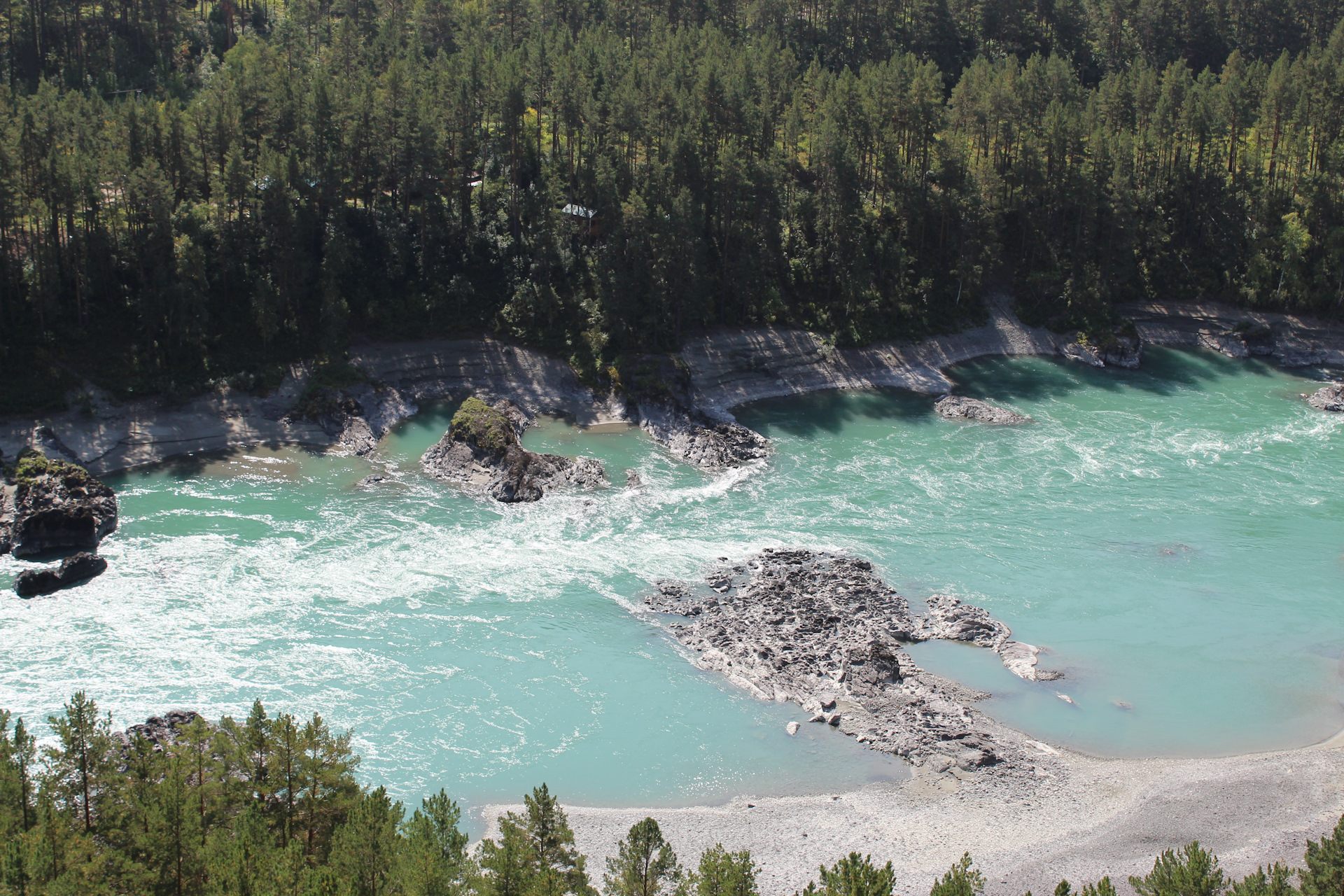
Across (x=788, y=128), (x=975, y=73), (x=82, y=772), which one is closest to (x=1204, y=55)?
(x=975, y=73)

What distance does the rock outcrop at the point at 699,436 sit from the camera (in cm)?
6481

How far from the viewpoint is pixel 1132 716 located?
138 ft

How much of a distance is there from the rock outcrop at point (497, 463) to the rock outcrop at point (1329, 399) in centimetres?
4907

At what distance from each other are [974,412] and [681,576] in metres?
29.2

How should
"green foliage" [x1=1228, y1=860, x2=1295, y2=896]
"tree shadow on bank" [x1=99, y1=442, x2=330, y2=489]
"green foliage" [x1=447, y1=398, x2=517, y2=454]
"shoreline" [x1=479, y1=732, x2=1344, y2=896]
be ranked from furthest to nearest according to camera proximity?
"green foliage" [x1=447, y1=398, x2=517, y2=454] < "tree shadow on bank" [x1=99, y1=442, x2=330, y2=489] < "shoreline" [x1=479, y1=732, x2=1344, y2=896] < "green foliage" [x1=1228, y1=860, x2=1295, y2=896]

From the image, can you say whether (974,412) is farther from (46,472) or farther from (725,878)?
(46,472)

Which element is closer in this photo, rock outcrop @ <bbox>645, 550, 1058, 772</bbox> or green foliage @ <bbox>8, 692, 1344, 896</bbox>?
green foliage @ <bbox>8, 692, 1344, 896</bbox>

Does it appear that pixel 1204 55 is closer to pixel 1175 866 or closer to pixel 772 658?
pixel 772 658

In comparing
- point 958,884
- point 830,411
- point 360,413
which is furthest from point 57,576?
point 830,411

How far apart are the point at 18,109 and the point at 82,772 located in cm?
5770

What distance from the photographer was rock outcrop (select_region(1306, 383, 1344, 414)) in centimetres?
7381

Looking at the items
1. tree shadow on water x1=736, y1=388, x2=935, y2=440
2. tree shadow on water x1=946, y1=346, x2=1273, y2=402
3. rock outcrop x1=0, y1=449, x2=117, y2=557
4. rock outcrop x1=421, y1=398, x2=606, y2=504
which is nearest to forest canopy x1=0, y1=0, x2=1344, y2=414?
tree shadow on water x1=946, y1=346, x2=1273, y2=402

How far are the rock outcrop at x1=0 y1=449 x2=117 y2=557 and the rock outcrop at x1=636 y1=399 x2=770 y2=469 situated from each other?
99.7 ft

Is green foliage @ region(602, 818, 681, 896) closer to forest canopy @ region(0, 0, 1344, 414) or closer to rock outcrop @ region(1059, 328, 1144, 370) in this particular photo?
forest canopy @ region(0, 0, 1344, 414)
